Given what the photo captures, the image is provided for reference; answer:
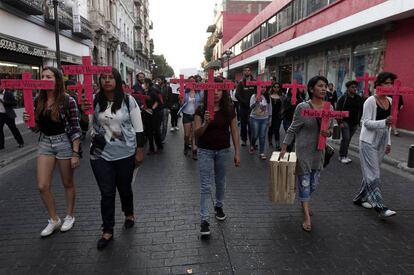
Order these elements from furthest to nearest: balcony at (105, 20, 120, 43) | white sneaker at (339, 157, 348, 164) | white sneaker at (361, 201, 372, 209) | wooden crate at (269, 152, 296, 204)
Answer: balcony at (105, 20, 120, 43), white sneaker at (339, 157, 348, 164), white sneaker at (361, 201, 372, 209), wooden crate at (269, 152, 296, 204)

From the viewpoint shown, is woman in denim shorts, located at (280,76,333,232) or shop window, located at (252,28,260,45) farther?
shop window, located at (252,28,260,45)

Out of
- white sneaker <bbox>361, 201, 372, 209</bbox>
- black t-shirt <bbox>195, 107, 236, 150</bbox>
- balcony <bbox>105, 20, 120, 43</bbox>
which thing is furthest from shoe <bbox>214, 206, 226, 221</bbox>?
balcony <bbox>105, 20, 120, 43</bbox>

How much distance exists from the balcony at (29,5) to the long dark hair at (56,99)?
12.6m

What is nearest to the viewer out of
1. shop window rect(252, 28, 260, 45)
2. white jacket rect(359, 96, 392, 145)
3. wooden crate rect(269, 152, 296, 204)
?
wooden crate rect(269, 152, 296, 204)

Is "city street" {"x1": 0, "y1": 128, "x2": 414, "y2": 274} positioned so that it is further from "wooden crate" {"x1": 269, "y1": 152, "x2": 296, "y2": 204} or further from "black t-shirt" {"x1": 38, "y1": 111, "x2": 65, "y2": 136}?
"black t-shirt" {"x1": 38, "y1": 111, "x2": 65, "y2": 136}

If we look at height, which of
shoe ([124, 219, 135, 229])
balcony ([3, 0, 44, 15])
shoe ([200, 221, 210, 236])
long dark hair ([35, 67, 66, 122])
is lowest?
shoe ([124, 219, 135, 229])

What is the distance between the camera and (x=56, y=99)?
398cm

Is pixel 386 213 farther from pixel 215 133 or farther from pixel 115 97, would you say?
pixel 115 97

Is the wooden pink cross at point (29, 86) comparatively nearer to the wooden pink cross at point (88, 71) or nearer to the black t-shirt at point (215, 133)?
the wooden pink cross at point (88, 71)

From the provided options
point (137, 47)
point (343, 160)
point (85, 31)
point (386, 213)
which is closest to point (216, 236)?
point (386, 213)

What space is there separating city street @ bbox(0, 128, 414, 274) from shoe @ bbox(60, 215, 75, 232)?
10 cm

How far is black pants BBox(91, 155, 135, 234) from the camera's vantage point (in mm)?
3879

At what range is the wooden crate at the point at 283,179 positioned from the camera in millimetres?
4543

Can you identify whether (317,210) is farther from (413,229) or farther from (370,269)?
(370,269)
